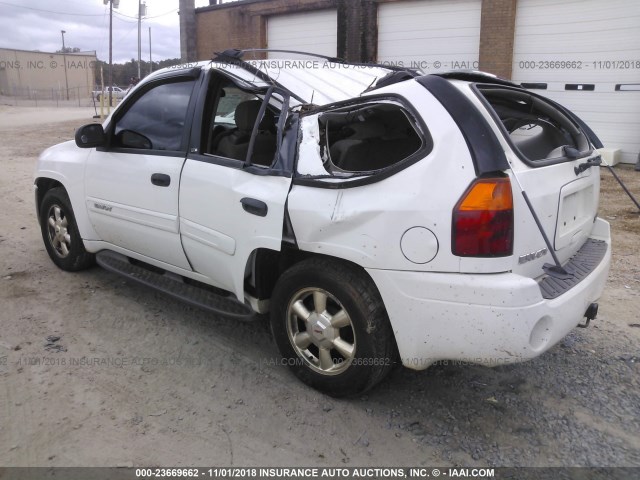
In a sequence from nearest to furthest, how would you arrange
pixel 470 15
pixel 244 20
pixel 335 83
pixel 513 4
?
pixel 335 83, pixel 513 4, pixel 470 15, pixel 244 20

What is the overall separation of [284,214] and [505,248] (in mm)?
1150

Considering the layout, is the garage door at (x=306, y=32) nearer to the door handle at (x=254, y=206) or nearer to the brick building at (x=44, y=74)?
the door handle at (x=254, y=206)

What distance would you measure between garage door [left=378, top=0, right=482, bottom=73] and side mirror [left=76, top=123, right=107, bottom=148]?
1099 cm

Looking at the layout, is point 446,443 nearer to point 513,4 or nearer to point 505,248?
point 505,248

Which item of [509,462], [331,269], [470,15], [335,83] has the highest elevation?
[470,15]

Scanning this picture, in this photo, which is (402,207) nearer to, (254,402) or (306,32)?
(254,402)

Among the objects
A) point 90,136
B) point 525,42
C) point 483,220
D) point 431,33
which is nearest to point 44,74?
point 431,33

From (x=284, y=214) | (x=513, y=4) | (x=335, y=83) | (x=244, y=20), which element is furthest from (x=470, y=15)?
(x=284, y=214)

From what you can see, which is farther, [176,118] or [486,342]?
[176,118]

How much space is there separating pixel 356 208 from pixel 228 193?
3.03ft

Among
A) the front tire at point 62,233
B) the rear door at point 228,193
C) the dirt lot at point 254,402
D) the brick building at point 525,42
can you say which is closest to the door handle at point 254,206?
the rear door at point 228,193

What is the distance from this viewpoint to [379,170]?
2.67 metres

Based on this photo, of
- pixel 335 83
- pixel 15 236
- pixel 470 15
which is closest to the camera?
pixel 335 83

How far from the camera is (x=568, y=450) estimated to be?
267 cm
